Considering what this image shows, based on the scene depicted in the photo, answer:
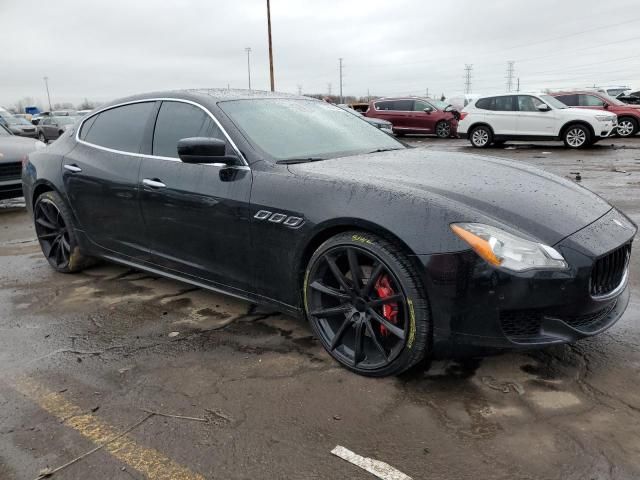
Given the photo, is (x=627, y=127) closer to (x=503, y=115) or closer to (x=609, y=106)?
(x=609, y=106)

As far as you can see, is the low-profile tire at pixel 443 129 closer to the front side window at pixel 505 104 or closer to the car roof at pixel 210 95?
the front side window at pixel 505 104

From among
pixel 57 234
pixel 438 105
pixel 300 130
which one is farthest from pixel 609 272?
pixel 438 105

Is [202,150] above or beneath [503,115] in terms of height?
beneath

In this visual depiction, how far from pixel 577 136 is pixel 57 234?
14.1m

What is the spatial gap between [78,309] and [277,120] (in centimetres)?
198

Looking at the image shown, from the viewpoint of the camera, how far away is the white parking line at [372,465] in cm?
206

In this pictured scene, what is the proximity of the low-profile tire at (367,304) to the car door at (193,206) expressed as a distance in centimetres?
54

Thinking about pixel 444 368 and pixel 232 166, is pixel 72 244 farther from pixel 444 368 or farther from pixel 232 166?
pixel 444 368

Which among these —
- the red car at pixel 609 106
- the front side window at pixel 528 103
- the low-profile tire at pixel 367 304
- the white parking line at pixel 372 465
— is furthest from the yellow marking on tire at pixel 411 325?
the red car at pixel 609 106

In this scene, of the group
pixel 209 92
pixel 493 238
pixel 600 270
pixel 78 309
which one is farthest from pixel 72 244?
pixel 600 270

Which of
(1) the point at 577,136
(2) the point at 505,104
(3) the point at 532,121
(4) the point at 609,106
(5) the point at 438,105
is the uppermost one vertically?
(5) the point at 438,105

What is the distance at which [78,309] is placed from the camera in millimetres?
3951

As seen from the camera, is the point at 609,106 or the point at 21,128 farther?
the point at 21,128

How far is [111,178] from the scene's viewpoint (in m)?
3.97
